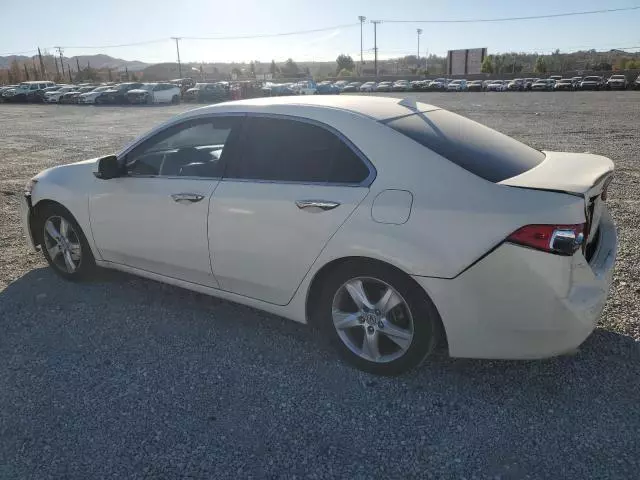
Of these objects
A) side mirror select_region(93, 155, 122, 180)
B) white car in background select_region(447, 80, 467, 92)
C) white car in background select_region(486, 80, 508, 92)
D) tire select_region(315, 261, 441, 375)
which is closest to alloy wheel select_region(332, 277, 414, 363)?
tire select_region(315, 261, 441, 375)

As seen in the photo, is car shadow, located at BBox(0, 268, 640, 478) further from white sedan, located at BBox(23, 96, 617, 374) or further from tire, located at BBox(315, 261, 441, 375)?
white sedan, located at BBox(23, 96, 617, 374)

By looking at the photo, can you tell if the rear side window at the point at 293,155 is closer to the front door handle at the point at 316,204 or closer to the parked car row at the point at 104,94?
the front door handle at the point at 316,204

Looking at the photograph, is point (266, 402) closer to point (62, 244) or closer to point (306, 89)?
point (62, 244)

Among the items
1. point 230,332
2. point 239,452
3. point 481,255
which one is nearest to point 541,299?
point 481,255

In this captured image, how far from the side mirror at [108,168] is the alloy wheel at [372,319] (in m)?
2.07

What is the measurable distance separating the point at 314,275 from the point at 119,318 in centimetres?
179

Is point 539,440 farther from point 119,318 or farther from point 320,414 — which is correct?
point 119,318

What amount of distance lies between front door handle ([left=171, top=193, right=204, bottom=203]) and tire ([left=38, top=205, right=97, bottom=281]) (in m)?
1.28

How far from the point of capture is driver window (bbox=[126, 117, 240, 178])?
12.2 ft

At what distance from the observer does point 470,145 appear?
3.21m

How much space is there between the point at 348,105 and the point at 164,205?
150 centimetres

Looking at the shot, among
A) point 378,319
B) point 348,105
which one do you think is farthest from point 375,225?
point 348,105

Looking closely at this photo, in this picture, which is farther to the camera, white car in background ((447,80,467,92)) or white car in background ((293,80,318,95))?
white car in background ((447,80,467,92))

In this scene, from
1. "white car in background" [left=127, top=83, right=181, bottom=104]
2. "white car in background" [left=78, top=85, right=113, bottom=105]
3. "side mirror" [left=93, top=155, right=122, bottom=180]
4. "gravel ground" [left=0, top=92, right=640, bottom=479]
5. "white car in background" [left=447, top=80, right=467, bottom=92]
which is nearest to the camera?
"gravel ground" [left=0, top=92, right=640, bottom=479]
